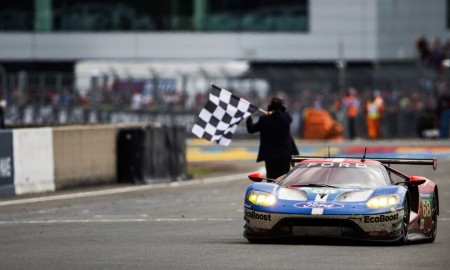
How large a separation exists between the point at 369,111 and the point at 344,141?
1.48 meters

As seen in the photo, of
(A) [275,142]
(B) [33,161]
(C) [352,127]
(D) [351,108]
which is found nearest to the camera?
(A) [275,142]

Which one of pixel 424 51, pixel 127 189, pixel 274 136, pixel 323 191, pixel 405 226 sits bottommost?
pixel 127 189

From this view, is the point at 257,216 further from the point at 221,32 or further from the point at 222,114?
the point at 221,32

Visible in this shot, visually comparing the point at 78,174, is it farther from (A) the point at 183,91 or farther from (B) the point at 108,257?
(A) the point at 183,91

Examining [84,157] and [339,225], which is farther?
[84,157]

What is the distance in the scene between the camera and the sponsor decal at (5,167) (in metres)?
21.2

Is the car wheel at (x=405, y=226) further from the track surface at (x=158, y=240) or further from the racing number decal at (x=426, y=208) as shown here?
the racing number decal at (x=426, y=208)

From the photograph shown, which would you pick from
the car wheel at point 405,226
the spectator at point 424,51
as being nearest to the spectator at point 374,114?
the spectator at point 424,51

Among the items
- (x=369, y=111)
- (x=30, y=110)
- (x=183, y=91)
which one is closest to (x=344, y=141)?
(x=369, y=111)

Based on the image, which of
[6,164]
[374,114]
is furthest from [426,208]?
[374,114]

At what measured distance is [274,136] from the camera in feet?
58.3

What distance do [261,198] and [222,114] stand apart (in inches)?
242

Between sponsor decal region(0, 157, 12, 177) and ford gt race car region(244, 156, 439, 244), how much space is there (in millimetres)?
8344

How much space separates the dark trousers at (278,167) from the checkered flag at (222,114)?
1529 millimetres
